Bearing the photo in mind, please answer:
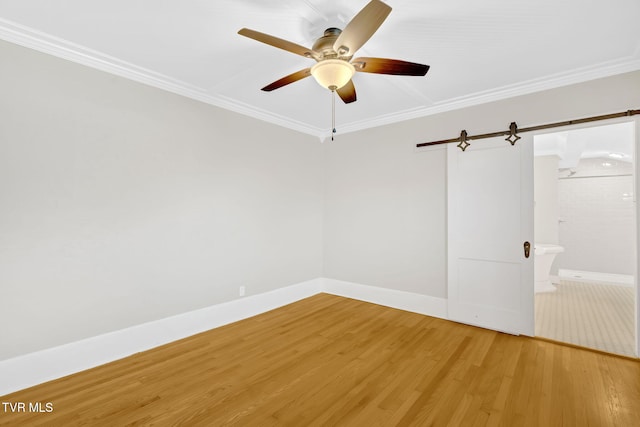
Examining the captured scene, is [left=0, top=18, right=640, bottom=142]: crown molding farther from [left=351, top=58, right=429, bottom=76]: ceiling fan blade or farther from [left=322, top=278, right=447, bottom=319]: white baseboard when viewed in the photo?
[left=322, top=278, right=447, bottom=319]: white baseboard

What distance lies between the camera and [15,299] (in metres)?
2.16

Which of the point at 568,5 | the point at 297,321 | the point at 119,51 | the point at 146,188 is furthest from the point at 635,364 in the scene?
the point at 119,51

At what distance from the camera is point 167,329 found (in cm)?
295

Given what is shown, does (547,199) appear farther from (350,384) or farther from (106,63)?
(106,63)

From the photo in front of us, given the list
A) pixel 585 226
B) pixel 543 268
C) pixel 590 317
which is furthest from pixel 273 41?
pixel 585 226

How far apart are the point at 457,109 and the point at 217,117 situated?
2.90m

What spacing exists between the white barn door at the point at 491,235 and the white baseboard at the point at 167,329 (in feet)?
1.37

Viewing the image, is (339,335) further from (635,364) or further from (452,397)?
(635,364)

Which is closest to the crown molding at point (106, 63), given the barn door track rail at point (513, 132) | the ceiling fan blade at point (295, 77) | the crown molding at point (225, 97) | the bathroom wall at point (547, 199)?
the crown molding at point (225, 97)

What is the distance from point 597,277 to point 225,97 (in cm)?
770

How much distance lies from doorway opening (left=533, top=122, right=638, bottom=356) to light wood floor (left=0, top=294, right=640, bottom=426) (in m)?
1.32

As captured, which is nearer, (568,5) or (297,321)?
(568,5)

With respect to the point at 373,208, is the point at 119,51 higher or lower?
higher

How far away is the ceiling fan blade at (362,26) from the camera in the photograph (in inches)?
58.0
